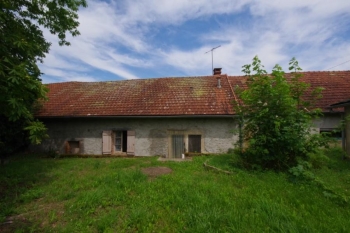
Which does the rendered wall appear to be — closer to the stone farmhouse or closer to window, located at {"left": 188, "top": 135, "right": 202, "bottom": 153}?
the stone farmhouse

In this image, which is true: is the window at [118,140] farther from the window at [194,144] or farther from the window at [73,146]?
the window at [194,144]

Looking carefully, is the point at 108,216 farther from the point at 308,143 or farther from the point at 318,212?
the point at 308,143

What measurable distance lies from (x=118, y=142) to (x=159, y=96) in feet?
11.8

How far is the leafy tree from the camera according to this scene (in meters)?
6.02

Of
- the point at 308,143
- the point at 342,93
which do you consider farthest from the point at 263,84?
the point at 342,93

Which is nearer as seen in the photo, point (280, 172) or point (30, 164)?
point (280, 172)

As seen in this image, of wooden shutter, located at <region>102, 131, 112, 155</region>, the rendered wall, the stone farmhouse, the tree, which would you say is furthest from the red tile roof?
the tree

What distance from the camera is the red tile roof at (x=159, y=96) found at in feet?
35.0

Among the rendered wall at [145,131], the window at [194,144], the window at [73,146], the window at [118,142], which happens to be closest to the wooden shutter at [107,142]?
the window at [118,142]

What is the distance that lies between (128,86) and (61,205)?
1016cm

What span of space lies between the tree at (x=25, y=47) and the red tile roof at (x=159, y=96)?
4.32 m

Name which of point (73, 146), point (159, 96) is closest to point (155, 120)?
point (159, 96)

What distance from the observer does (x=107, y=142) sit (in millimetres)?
10672

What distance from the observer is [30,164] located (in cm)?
887
